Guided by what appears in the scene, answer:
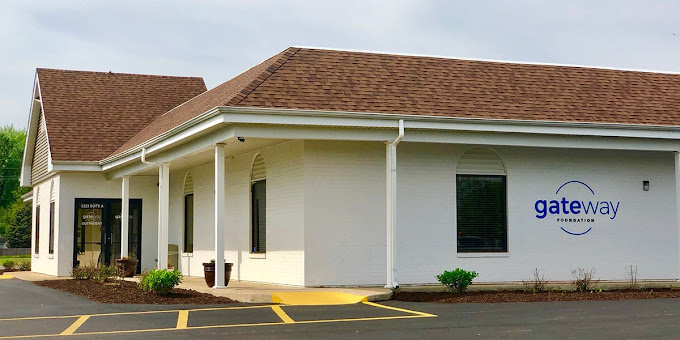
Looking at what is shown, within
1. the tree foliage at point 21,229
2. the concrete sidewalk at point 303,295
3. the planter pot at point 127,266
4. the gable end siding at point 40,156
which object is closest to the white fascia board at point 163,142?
the planter pot at point 127,266

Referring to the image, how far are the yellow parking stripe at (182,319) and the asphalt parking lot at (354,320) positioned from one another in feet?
0.05

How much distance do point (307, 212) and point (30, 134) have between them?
62.9 feet

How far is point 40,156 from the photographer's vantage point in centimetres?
3312

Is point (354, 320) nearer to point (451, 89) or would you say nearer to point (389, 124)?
point (389, 124)

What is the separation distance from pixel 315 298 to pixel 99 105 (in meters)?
17.2

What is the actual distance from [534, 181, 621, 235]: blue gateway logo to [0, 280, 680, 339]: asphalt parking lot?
4.49 meters

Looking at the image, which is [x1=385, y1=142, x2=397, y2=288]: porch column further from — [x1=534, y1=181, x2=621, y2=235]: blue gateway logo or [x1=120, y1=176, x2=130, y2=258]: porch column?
[x1=120, y1=176, x2=130, y2=258]: porch column

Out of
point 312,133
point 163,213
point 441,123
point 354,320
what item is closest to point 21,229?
point 163,213

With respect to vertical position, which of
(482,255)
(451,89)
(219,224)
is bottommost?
(482,255)

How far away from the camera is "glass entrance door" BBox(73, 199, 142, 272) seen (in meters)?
28.7

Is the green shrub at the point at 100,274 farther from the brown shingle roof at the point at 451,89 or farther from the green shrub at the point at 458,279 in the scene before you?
the green shrub at the point at 458,279

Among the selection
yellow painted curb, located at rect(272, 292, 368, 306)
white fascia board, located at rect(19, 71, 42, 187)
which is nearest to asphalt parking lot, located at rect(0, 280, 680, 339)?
yellow painted curb, located at rect(272, 292, 368, 306)

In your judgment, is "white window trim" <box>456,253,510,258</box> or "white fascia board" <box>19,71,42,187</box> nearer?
"white window trim" <box>456,253,510,258</box>

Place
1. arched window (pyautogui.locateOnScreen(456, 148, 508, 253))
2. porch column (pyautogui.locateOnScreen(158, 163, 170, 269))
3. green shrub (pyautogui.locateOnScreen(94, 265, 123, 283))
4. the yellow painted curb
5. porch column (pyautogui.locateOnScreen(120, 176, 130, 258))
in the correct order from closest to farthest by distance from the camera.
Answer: the yellow painted curb, arched window (pyautogui.locateOnScreen(456, 148, 508, 253)), porch column (pyautogui.locateOnScreen(158, 163, 170, 269)), green shrub (pyautogui.locateOnScreen(94, 265, 123, 283)), porch column (pyautogui.locateOnScreen(120, 176, 130, 258))
